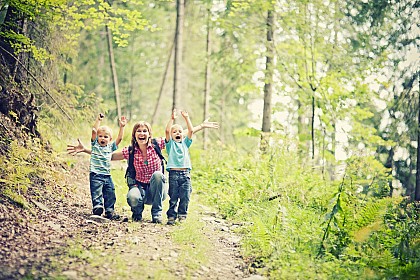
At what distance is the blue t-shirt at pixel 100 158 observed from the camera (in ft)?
22.0

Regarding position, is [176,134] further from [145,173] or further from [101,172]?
[101,172]

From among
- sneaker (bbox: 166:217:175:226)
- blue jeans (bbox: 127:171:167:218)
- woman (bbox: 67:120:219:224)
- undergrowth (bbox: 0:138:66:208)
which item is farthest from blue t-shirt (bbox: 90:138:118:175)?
sneaker (bbox: 166:217:175:226)

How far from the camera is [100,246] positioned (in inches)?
207

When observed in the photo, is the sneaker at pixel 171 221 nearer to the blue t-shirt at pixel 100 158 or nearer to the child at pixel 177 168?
the child at pixel 177 168

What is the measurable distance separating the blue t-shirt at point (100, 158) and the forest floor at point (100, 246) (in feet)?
2.33

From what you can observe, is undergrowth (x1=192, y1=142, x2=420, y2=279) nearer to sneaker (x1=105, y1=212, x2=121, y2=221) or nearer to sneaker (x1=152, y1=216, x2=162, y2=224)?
sneaker (x1=152, y1=216, x2=162, y2=224)

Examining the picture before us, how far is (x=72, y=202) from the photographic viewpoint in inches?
294

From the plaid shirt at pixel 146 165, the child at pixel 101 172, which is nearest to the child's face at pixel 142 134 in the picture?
the plaid shirt at pixel 146 165

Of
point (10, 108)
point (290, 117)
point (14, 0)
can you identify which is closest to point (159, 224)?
point (10, 108)

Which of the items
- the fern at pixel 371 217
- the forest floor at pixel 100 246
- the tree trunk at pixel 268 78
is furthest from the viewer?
the tree trunk at pixel 268 78

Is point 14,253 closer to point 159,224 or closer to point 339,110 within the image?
point 159,224

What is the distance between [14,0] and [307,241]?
18.0 ft

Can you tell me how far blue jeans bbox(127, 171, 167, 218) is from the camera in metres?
6.71

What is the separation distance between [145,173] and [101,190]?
0.71 metres
